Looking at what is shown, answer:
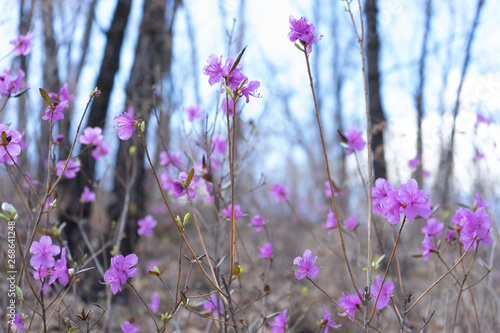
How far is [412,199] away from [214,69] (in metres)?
0.73

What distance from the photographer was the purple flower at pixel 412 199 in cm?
116

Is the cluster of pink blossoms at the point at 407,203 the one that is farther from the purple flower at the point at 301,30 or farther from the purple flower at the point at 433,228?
the purple flower at the point at 433,228

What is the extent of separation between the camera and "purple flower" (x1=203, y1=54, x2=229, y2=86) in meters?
1.20

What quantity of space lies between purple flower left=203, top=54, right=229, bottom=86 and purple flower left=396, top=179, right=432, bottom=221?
0.65 meters

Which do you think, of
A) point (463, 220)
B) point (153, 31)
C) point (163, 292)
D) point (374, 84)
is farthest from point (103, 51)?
point (463, 220)

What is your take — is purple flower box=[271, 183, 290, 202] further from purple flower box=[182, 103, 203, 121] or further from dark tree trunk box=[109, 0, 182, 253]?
dark tree trunk box=[109, 0, 182, 253]

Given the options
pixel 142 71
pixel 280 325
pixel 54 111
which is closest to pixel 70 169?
pixel 54 111

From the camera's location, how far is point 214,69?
4.00 ft

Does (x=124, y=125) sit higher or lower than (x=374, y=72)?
lower

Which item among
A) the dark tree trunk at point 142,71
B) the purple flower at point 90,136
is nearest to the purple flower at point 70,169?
the purple flower at point 90,136

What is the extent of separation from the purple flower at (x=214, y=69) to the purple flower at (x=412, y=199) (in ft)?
2.13

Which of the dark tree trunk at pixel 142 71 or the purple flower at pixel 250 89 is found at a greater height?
the dark tree trunk at pixel 142 71

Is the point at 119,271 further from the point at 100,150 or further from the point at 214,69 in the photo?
the point at 100,150

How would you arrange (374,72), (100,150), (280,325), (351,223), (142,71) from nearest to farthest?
(280,325) → (351,223) → (100,150) → (374,72) → (142,71)
